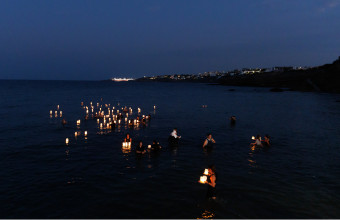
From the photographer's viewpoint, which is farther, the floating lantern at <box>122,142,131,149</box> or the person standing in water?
the floating lantern at <box>122,142,131,149</box>

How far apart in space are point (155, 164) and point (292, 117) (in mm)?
35179

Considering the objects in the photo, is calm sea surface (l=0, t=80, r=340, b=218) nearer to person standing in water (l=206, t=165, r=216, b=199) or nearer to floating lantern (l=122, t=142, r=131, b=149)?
person standing in water (l=206, t=165, r=216, b=199)

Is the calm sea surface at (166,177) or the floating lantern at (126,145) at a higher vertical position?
the floating lantern at (126,145)

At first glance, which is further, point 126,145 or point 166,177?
point 126,145

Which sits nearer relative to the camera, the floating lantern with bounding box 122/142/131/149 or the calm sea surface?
the calm sea surface

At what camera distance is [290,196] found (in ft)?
48.2

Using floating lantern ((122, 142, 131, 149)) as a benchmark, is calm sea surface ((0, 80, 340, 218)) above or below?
below

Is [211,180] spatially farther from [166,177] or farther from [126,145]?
[126,145]

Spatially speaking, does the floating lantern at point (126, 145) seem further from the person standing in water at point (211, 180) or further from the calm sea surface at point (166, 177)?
the person standing in water at point (211, 180)

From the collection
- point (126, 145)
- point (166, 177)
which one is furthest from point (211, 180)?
point (126, 145)

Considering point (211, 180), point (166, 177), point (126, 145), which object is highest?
point (211, 180)


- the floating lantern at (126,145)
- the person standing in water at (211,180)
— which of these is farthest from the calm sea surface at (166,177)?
the floating lantern at (126,145)

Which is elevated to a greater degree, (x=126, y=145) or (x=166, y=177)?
(x=126, y=145)

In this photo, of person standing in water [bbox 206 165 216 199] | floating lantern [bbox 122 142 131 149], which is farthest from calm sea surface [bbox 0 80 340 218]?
floating lantern [bbox 122 142 131 149]
